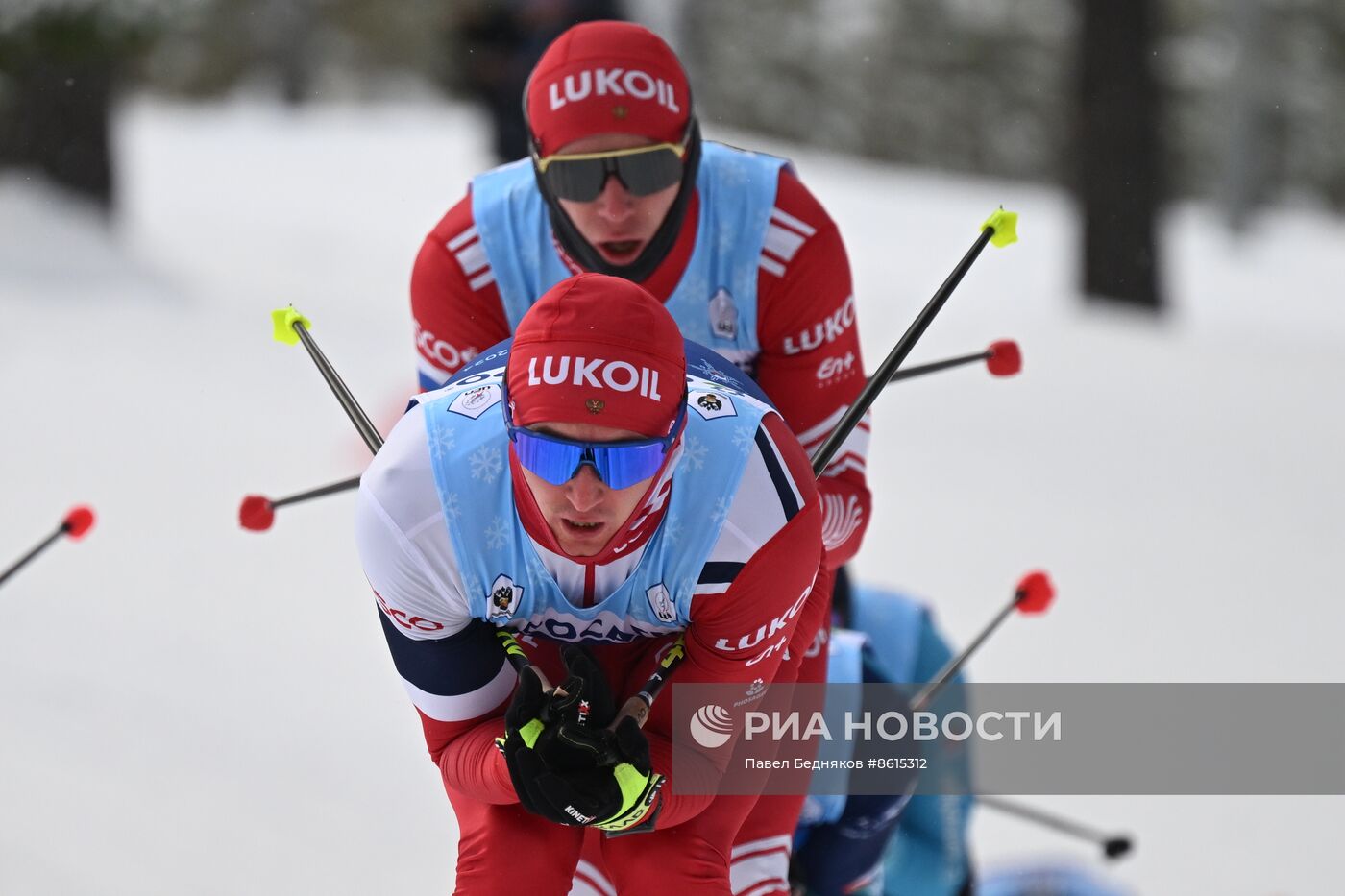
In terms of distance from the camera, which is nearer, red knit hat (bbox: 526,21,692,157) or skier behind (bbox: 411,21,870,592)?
red knit hat (bbox: 526,21,692,157)

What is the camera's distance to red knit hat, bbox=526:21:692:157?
10.7ft

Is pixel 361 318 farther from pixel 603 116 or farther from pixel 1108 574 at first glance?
pixel 603 116

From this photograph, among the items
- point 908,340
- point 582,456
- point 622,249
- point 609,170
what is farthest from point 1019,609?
point 582,456

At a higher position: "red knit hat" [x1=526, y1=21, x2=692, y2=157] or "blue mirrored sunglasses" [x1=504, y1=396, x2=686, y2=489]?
"red knit hat" [x1=526, y1=21, x2=692, y2=157]

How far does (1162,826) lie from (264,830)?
265 centimetres

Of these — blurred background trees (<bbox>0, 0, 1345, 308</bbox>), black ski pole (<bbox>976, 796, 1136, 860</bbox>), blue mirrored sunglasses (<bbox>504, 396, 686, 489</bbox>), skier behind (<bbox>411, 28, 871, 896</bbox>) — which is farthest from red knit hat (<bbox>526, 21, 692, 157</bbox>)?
blurred background trees (<bbox>0, 0, 1345, 308</bbox>)

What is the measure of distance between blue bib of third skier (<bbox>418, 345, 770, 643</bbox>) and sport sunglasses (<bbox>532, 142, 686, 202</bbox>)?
552 millimetres

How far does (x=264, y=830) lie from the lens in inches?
187

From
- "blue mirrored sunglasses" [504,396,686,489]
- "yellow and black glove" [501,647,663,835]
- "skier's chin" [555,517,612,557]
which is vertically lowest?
"yellow and black glove" [501,647,663,835]

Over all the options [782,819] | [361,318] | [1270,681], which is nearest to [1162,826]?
[1270,681]

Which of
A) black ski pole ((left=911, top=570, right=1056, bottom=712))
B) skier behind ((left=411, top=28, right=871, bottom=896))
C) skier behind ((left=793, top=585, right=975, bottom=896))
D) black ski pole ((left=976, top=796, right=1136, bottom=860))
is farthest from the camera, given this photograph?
black ski pole ((left=976, top=796, right=1136, bottom=860))

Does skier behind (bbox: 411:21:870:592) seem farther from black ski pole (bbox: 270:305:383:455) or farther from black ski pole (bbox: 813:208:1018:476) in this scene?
black ski pole (bbox: 270:305:383:455)

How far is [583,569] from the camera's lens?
9.11ft

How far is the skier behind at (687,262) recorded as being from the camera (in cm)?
336
